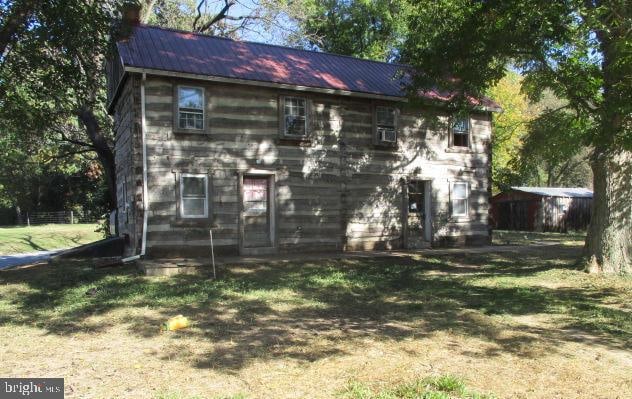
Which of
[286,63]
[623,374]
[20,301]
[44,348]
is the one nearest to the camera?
[623,374]

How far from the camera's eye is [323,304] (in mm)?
8617

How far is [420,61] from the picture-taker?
12.5 metres

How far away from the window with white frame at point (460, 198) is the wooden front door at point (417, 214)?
1.09 meters

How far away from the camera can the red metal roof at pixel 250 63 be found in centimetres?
1311

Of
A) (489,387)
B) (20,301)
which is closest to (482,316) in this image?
(489,387)

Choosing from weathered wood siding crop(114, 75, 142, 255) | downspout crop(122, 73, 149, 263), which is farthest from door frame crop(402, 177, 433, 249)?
weathered wood siding crop(114, 75, 142, 255)

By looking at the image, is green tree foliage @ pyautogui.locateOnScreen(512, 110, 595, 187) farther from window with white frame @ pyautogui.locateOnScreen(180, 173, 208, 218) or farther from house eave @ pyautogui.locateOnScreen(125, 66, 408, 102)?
window with white frame @ pyautogui.locateOnScreen(180, 173, 208, 218)

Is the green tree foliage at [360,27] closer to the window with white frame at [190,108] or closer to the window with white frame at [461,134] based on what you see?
the window with white frame at [461,134]

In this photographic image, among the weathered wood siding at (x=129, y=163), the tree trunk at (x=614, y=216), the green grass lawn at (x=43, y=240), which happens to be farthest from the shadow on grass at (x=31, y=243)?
the tree trunk at (x=614, y=216)

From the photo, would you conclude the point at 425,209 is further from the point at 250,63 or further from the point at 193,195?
the point at 193,195

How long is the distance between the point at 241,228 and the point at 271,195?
1.27m

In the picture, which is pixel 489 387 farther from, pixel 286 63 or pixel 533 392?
pixel 286 63

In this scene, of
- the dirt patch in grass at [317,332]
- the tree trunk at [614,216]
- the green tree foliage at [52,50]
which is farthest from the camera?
the tree trunk at [614,216]

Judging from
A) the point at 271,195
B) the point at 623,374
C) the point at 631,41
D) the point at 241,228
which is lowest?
the point at 623,374
